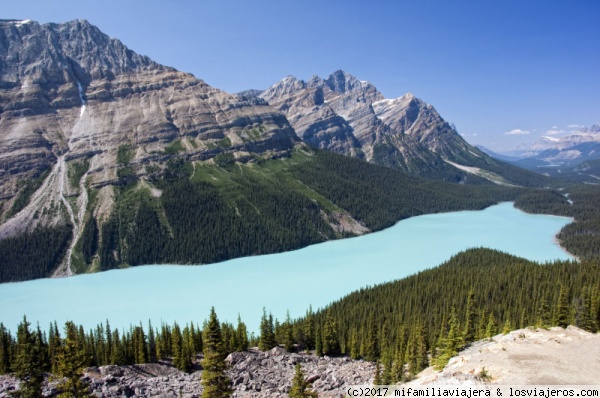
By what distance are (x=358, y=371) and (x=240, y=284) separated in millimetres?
69362

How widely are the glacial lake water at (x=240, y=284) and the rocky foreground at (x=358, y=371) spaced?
101ft

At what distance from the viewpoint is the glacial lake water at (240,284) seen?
91.7 metres

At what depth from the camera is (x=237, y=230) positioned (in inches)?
6407

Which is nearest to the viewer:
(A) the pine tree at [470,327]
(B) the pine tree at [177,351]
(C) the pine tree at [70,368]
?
(C) the pine tree at [70,368]

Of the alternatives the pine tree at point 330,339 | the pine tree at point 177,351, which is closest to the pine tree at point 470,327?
the pine tree at point 330,339

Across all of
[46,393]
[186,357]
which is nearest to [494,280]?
[186,357]

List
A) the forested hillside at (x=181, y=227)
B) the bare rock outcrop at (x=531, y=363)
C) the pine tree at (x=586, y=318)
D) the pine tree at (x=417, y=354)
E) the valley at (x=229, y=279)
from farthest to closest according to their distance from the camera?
the forested hillside at (x=181, y=227), the valley at (x=229, y=279), the pine tree at (x=586, y=318), the pine tree at (x=417, y=354), the bare rock outcrop at (x=531, y=363)

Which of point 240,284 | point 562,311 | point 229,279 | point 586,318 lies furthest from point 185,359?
point 229,279

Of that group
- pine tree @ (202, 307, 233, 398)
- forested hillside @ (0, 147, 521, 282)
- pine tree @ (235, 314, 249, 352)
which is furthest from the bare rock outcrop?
forested hillside @ (0, 147, 521, 282)

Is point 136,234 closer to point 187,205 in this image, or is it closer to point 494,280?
point 187,205

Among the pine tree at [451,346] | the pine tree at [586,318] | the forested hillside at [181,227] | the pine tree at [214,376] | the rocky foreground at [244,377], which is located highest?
the forested hillside at [181,227]

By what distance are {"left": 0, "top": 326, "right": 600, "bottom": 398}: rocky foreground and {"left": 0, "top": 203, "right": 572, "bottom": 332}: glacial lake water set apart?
30734 millimetres

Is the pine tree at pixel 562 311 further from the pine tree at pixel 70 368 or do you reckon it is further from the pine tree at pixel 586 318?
the pine tree at pixel 70 368

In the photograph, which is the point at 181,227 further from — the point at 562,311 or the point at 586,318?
the point at 586,318
